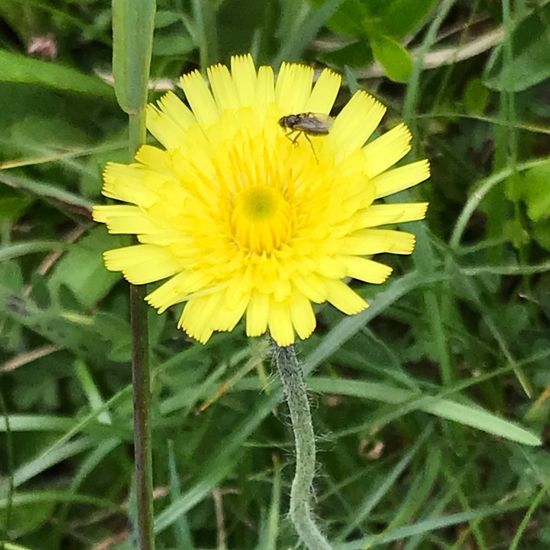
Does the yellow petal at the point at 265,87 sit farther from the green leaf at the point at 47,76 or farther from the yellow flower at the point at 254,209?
the green leaf at the point at 47,76

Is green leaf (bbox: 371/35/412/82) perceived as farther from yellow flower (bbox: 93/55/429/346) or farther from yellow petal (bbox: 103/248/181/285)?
yellow petal (bbox: 103/248/181/285)

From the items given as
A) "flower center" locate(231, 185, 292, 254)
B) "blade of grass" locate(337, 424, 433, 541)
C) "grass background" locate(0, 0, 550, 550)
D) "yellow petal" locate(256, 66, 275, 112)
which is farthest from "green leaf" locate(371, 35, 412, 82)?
"blade of grass" locate(337, 424, 433, 541)

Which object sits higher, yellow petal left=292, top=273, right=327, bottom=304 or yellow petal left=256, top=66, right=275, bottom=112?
yellow petal left=256, top=66, right=275, bottom=112

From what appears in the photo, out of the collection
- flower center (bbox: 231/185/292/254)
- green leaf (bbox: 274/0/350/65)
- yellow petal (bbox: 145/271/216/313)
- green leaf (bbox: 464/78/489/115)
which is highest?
green leaf (bbox: 274/0/350/65)

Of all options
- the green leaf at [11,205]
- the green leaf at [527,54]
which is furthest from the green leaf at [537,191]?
the green leaf at [11,205]

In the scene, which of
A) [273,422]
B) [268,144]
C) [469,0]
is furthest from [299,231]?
[469,0]

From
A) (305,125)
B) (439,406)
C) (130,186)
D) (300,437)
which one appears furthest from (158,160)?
(439,406)

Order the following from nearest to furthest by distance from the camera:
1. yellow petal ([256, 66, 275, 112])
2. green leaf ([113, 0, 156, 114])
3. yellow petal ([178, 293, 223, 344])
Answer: green leaf ([113, 0, 156, 114])
yellow petal ([178, 293, 223, 344])
yellow petal ([256, 66, 275, 112])
